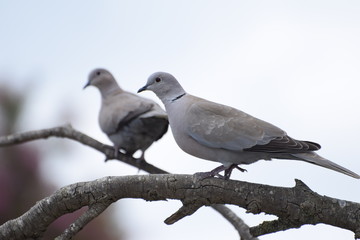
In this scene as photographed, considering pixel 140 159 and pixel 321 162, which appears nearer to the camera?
pixel 321 162

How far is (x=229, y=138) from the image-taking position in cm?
399

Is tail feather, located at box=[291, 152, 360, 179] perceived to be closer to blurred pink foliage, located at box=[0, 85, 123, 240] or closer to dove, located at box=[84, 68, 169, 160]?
dove, located at box=[84, 68, 169, 160]

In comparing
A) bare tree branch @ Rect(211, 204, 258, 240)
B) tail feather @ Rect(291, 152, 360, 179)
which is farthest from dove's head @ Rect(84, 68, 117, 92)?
tail feather @ Rect(291, 152, 360, 179)

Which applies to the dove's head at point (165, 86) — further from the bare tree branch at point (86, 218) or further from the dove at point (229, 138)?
the bare tree branch at point (86, 218)

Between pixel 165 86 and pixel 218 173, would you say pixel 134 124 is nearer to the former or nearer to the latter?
pixel 165 86

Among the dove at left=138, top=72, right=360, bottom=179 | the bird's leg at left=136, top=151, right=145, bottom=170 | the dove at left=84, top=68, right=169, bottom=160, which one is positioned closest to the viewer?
the dove at left=138, top=72, right=360, bottom=179

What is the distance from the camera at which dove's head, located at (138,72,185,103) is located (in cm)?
458

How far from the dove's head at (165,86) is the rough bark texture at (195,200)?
3.37ft

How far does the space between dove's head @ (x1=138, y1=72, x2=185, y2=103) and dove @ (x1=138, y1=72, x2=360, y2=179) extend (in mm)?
234

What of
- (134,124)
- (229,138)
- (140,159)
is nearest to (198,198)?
(229,138)

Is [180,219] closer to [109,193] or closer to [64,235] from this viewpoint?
[109,193]

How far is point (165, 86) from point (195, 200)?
48.0 inches

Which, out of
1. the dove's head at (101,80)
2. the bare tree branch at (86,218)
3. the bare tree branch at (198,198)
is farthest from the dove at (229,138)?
the dove's head at (101,80)

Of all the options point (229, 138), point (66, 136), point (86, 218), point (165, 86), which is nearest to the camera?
point (86, 218)
